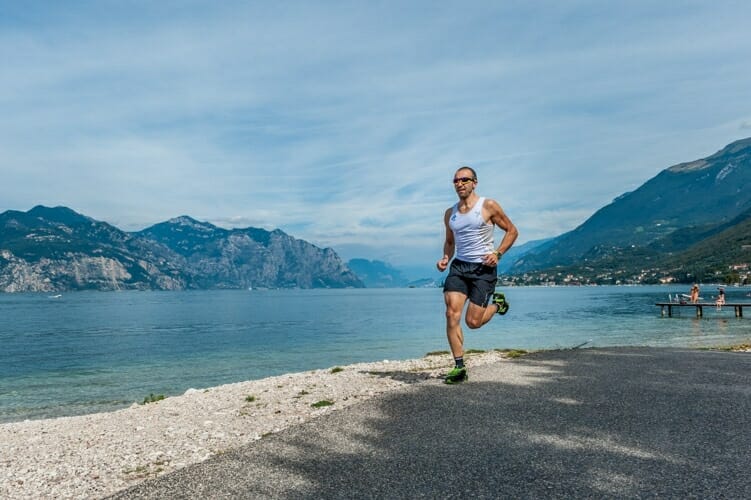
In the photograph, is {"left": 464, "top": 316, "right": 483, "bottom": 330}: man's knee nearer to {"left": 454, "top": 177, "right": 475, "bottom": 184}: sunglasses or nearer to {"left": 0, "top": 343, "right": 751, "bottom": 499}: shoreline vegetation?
{"left": 0, "top": 343, "right": 751, "bottom": 499}: shoreline vegetation

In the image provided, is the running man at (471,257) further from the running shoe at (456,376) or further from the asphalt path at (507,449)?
the asphalt path at (507,449)

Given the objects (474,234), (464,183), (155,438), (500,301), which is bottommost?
(155,438)

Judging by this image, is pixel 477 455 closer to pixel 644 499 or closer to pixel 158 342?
pixel 644 499

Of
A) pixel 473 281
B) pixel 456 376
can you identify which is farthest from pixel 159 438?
pixel 473 281

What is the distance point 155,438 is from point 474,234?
6.18 m

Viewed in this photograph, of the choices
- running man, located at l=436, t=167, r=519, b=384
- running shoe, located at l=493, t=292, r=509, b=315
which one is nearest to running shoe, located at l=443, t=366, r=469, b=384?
running man, located at l=436, t=167, r=519, b=384

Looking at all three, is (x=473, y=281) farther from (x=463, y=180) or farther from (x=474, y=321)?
(x=463, y=180)

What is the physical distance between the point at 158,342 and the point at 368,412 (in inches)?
1822

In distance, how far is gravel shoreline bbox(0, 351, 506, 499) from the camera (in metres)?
5.75

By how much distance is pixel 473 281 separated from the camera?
959cm

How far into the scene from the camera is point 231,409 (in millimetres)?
9789

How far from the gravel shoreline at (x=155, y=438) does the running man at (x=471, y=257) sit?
203 cm

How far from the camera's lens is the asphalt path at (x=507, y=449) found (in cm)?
471

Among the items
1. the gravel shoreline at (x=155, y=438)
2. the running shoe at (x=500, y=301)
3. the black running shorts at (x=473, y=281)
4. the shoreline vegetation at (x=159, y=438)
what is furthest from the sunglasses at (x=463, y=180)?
the gravel shoreline at (x=155, y=438)
